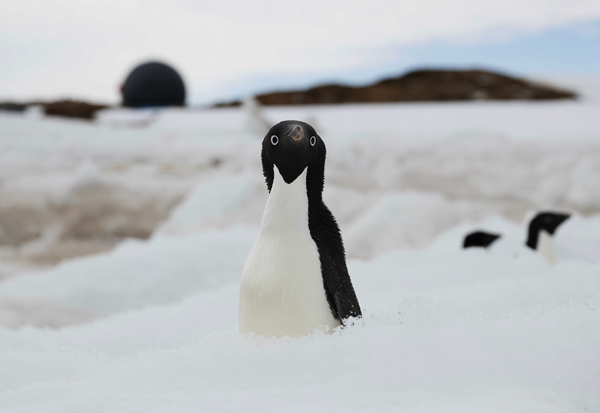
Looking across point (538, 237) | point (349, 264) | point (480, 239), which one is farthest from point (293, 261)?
point (538, 237)

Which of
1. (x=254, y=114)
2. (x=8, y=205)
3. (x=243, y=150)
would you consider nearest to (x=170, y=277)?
(x=8, y=205)

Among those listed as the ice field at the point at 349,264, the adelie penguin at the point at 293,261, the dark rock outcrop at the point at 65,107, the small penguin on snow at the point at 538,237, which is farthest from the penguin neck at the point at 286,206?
the dark rock outcrop at the point at 65,107

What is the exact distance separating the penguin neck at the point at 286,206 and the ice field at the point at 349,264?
36 centimetres

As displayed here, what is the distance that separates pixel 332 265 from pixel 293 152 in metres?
0.41

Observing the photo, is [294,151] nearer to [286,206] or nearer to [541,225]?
[286,206]

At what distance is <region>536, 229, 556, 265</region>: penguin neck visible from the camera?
3570 mm

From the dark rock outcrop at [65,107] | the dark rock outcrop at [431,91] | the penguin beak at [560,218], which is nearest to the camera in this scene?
the penguin beak at [560,218]

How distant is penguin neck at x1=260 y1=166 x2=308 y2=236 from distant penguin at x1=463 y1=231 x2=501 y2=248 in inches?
92.9

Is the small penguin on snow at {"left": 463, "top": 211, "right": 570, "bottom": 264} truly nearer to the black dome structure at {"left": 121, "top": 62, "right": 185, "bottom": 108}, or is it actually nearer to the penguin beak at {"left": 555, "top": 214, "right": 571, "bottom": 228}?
the penguin beak at {"left": 555, "top": 214, "right": 571, "bottom": 228}

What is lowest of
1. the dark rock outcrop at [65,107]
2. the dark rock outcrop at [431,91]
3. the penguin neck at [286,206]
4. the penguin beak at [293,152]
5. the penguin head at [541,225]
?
the penguin head at [541,225]

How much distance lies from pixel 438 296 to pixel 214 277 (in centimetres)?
216

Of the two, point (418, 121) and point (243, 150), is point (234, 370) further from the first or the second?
point (418, 121)

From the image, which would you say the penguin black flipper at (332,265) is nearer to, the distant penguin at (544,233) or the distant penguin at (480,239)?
the distant penguin at (480,239)

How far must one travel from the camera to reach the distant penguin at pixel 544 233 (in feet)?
11.8
